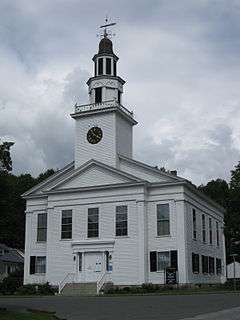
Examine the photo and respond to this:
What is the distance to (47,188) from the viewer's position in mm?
49562

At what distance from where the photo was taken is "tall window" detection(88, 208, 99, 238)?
4581cm

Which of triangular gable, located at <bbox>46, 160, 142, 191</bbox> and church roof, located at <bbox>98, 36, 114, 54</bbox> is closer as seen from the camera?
triangular gable, located at <bbox>46, 160, 142, 191</bbox>

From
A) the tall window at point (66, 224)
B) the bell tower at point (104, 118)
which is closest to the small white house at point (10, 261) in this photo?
the tall window at point (66, 224)

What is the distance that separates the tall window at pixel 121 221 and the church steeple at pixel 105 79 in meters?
10.3

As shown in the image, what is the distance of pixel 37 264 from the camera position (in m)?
48.6

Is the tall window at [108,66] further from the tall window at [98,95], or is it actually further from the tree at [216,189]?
the tree at [216,189]

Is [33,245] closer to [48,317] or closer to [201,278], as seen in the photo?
[201,278]

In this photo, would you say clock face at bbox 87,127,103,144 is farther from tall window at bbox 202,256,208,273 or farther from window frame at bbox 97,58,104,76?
tall window at bbox 202,256,208,273

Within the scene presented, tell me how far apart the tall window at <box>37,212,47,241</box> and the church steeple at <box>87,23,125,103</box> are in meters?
11.1

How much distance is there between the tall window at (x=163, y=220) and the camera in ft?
145

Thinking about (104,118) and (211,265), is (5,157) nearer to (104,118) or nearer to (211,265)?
(104,118)

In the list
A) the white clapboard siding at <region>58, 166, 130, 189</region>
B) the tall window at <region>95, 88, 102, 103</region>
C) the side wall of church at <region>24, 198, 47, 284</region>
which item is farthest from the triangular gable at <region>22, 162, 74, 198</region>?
the tall window at <region>95, 88, 102, 103</region>

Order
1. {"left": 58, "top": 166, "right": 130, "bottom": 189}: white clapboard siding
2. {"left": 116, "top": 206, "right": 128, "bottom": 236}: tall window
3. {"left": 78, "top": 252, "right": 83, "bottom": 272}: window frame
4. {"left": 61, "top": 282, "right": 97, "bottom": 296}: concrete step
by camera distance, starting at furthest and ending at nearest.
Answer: {"left": 58, "top": 166, "right": 130, "bottom": 189}: white clapboard siding, {"left": 78, "top": 252, "right": 83, "bottom": 272}: window frame, {"left": 116, "top": 206, "right": 128, "bottom": 236}: tall window, {"left": 61, "top": 282, "right": 97, "bottom": 296}: concrete step

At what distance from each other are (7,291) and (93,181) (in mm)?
11220
